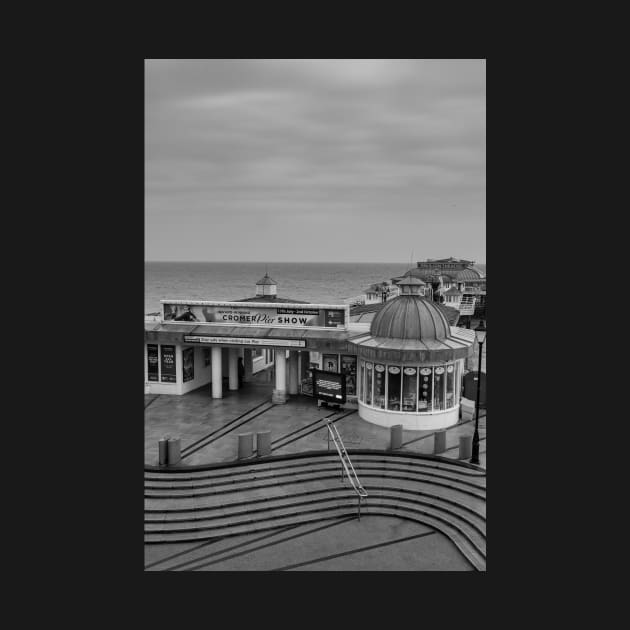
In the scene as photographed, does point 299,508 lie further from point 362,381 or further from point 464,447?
point 362,381

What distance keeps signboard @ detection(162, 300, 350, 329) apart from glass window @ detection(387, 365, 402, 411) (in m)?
3.50

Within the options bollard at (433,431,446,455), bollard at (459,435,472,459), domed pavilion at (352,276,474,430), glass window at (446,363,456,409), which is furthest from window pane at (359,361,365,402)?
bollard at (459,435,472,459)

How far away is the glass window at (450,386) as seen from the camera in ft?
64.3

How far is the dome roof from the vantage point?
1998 centimetres

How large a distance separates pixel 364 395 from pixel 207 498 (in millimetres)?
7756

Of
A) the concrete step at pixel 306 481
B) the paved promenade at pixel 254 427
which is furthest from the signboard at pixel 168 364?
the concrete step at pixel 306 481

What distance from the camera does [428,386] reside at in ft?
63.5

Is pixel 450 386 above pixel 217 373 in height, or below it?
above

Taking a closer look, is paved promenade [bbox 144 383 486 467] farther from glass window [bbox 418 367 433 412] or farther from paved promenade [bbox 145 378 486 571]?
glass window [bbox 418 367 433 412]

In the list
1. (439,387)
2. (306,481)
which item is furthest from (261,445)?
(439,387)

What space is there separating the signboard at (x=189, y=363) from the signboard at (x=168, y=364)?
0.50m

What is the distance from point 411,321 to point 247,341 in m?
6.67

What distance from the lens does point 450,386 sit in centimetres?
1978

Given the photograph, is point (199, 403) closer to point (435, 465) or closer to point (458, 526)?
point (435, 465)
